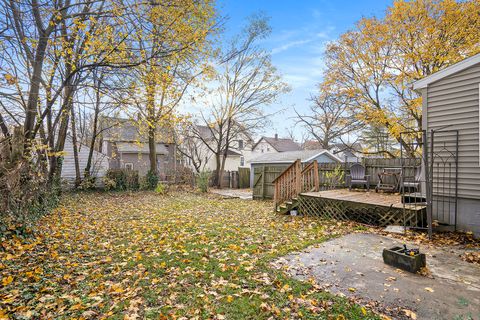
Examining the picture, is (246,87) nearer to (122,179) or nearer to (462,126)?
(122,179)

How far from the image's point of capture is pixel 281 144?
34.6 m

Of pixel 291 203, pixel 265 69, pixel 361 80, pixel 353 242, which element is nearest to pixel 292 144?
pixel 265 69

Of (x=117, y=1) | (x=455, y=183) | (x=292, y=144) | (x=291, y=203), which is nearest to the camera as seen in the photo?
(x=455, y=183)

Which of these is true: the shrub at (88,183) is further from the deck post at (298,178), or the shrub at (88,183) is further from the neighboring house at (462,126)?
the neighboring house at (462,126)

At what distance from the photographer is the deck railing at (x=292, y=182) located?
8.06m

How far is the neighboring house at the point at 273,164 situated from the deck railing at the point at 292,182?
1828 millimetres

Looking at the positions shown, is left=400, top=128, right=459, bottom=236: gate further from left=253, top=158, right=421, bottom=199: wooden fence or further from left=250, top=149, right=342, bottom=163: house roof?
left=250, top=149, right=342, bottom=163: house roof

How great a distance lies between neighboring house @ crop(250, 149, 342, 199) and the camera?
12375mm

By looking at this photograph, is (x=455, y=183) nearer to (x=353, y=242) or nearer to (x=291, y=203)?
(x=353, y=242)

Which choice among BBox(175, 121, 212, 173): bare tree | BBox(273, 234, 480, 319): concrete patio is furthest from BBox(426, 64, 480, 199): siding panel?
BBox(175, 121, 212, 173): bare tree

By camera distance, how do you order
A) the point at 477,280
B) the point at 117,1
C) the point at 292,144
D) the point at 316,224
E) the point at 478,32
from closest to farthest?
the point at 477,280, the point at 117,1, the point at 316,224, the point at 478,32, the point at 292,144

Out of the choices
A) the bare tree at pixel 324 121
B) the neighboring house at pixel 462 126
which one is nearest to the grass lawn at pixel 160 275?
the neighboring house at pixel 462 126

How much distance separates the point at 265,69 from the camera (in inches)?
714

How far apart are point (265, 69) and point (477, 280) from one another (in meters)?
17.0
